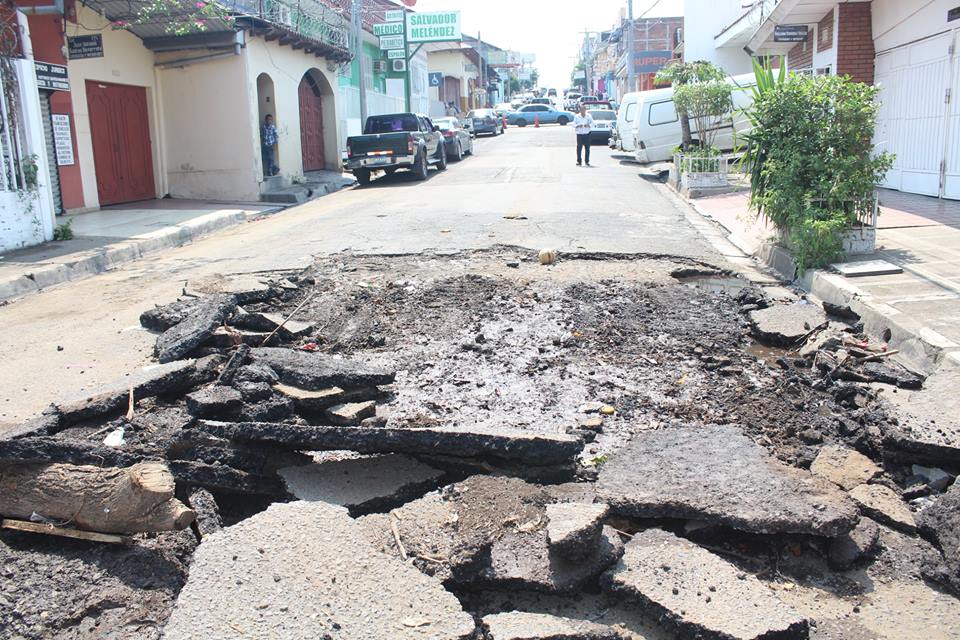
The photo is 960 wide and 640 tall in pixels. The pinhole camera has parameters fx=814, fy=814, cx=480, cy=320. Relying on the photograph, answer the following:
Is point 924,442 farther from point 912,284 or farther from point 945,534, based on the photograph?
point 912,284

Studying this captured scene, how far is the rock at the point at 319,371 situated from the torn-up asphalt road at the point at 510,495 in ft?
0.07

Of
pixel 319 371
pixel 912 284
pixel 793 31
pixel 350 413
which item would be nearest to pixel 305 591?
pixel 350 413

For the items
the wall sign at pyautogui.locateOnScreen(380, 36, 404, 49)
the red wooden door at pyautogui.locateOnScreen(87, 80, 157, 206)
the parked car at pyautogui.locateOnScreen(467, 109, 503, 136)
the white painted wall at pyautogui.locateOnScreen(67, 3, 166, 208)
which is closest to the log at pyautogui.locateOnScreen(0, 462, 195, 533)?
the white painted wall at pyautogui.locateOnScreen(67, 3, 166, 208)

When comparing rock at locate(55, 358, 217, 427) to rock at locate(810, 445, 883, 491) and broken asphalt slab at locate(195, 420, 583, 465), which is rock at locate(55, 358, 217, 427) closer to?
broken asphalt slab at locate(195, 420, 583, 465)

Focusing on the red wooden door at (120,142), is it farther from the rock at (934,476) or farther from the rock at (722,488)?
the rock at (934,476)

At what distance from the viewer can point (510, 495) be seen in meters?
3.75

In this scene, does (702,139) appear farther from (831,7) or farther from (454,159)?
(454,159)

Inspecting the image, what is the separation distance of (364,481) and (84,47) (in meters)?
14.6

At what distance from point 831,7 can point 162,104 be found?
617 inches

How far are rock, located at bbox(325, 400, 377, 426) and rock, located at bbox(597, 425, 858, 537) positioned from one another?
4.83ft

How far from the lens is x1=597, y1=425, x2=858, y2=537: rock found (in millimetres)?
3498

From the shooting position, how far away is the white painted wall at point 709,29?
33.9m

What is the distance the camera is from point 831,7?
17.2 metres

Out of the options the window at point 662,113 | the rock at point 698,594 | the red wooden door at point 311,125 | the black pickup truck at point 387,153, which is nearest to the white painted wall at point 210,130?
the black pickup truck at point 387,153
